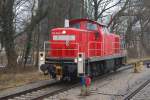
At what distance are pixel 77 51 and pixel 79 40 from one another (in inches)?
27.4

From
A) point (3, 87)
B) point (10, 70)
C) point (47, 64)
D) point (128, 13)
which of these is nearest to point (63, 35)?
point (47, 64)

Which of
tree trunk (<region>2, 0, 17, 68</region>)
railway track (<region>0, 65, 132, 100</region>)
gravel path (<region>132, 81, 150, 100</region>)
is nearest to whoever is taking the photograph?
railway track (<region>0, 65, 132, 100</region>)

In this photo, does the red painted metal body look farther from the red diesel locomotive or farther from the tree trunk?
the tree trunk

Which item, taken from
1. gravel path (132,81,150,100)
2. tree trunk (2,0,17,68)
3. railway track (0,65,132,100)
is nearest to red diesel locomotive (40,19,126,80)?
railway track (0,65,132,100)

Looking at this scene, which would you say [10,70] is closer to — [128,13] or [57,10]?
[57,10]

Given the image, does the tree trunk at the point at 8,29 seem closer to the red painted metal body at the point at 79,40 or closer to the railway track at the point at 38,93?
the red painted metal body at the point at 79,40

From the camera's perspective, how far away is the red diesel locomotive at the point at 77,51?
55.0 feet

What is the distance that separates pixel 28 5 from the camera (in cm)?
2878

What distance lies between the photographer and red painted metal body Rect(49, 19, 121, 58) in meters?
17.6

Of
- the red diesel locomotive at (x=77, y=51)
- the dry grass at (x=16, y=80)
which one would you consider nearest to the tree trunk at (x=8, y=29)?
the dry grass at (x=16, y=80)

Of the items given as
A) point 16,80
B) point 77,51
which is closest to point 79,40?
point 77,51

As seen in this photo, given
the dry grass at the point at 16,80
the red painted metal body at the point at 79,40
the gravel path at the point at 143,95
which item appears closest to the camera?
the gravel path at the point at 143,95

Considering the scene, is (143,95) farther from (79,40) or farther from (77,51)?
Answer: (79,40)

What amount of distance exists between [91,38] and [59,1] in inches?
402
